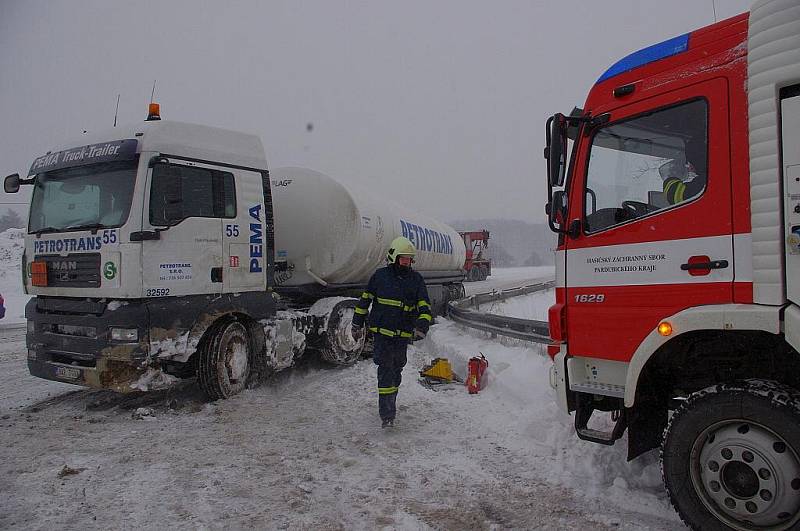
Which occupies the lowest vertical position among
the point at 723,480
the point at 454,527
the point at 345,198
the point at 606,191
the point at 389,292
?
the point at 454,527

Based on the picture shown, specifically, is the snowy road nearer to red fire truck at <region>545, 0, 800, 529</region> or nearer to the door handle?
red fire truck at <region>545, 0, 800, 529</region>

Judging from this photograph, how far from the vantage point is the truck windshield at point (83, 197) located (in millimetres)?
5539

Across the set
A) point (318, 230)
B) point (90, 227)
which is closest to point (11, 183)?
point (90, 227)

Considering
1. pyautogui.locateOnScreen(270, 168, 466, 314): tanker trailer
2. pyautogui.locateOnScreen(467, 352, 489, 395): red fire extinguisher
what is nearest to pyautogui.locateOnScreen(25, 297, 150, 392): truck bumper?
pyautogui.locateOnScreen(270, 168, 466, 314): tanker trailer

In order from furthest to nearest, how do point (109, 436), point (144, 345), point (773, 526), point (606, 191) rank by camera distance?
point (144, 345) → point (109, 436) → point (606, 191) → point (773, 526)

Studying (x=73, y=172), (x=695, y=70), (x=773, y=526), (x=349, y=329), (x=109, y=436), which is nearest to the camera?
(x=773, y=526)

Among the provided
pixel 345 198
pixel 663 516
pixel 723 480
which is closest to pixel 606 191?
pixel 723 480

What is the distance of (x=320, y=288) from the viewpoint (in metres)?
8.59

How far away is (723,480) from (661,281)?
116 cm

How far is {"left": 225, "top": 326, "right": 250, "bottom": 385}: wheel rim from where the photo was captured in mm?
6383

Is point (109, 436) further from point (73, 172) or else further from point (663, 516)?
point (663, 516)

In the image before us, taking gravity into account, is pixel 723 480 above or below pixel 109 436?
above

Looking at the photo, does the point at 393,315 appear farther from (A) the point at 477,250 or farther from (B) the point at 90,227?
(A) the point at 477,250

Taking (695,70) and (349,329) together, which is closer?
(695,70)
